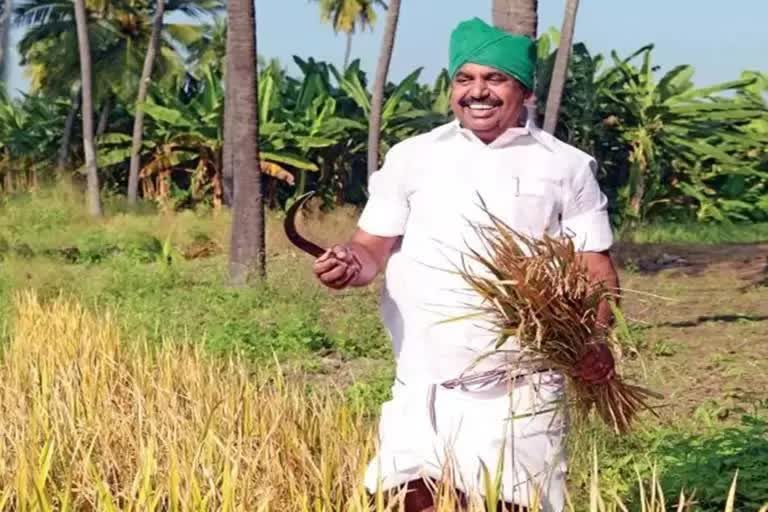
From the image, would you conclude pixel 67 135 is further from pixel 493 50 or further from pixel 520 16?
pixel 493 50

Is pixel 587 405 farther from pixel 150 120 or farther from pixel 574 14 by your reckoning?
pixel 150 120

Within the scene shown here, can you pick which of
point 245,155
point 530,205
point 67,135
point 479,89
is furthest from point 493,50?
point 67,135

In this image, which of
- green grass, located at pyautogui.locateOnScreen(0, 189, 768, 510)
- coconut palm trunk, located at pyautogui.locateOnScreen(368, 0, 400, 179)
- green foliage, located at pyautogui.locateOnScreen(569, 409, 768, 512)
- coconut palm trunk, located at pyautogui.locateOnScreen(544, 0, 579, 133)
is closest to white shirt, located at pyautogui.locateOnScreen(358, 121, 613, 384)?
green grass, located at pyautogui.locateOnScreen(0, 189, 768, 510)

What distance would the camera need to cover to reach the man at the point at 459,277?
254cm

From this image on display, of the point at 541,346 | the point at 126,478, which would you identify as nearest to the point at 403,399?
the point at 541,346

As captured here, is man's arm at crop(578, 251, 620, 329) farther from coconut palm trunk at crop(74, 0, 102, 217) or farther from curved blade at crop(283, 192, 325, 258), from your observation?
coconut palm trunk at crop(74, 0, 102, 217)

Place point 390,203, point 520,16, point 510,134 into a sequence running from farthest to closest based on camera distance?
point 520,16 < point 390,203 < point 510,134

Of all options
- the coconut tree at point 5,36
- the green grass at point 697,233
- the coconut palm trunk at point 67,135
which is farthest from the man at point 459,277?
the coconut palm trunk at point 67,135

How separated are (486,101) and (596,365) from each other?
55 centimetres

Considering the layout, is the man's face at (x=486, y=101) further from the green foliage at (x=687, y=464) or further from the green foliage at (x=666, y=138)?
the green foliage at (x=666, y=138)

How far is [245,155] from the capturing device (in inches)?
373

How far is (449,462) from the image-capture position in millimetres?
2473

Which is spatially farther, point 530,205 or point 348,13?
point 348,13

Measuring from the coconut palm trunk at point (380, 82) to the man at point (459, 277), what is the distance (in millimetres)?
13024
